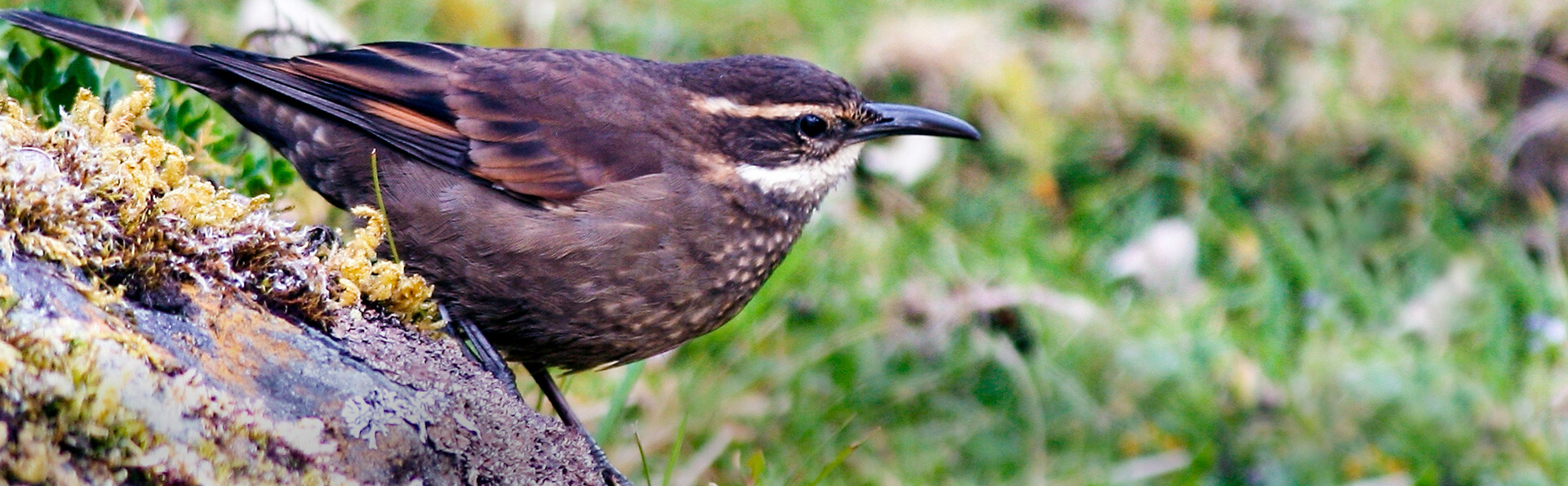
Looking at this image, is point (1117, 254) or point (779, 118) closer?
point (779, 118)

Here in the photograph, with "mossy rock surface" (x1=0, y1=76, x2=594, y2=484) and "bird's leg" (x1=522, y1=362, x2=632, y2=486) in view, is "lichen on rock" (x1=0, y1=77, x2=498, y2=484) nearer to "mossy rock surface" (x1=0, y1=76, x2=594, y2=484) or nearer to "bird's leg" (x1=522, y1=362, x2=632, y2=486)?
"mossy rock surface" (x1=0, y1=76, x2=594, y2=484)

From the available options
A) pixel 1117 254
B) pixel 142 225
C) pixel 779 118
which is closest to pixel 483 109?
pixel 779 118

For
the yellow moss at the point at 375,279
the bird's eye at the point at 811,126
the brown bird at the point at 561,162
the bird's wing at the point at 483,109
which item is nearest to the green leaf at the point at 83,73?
the brown bird at the point at 561,162

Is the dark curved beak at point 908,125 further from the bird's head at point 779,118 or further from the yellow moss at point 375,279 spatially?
the yellow moss at point 375,279

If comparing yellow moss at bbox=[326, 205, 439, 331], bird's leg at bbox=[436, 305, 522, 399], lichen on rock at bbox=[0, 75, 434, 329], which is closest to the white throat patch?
bird's leg at bbox=[436, 305, 522, 399]

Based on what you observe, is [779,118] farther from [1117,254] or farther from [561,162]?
[1117,254]
